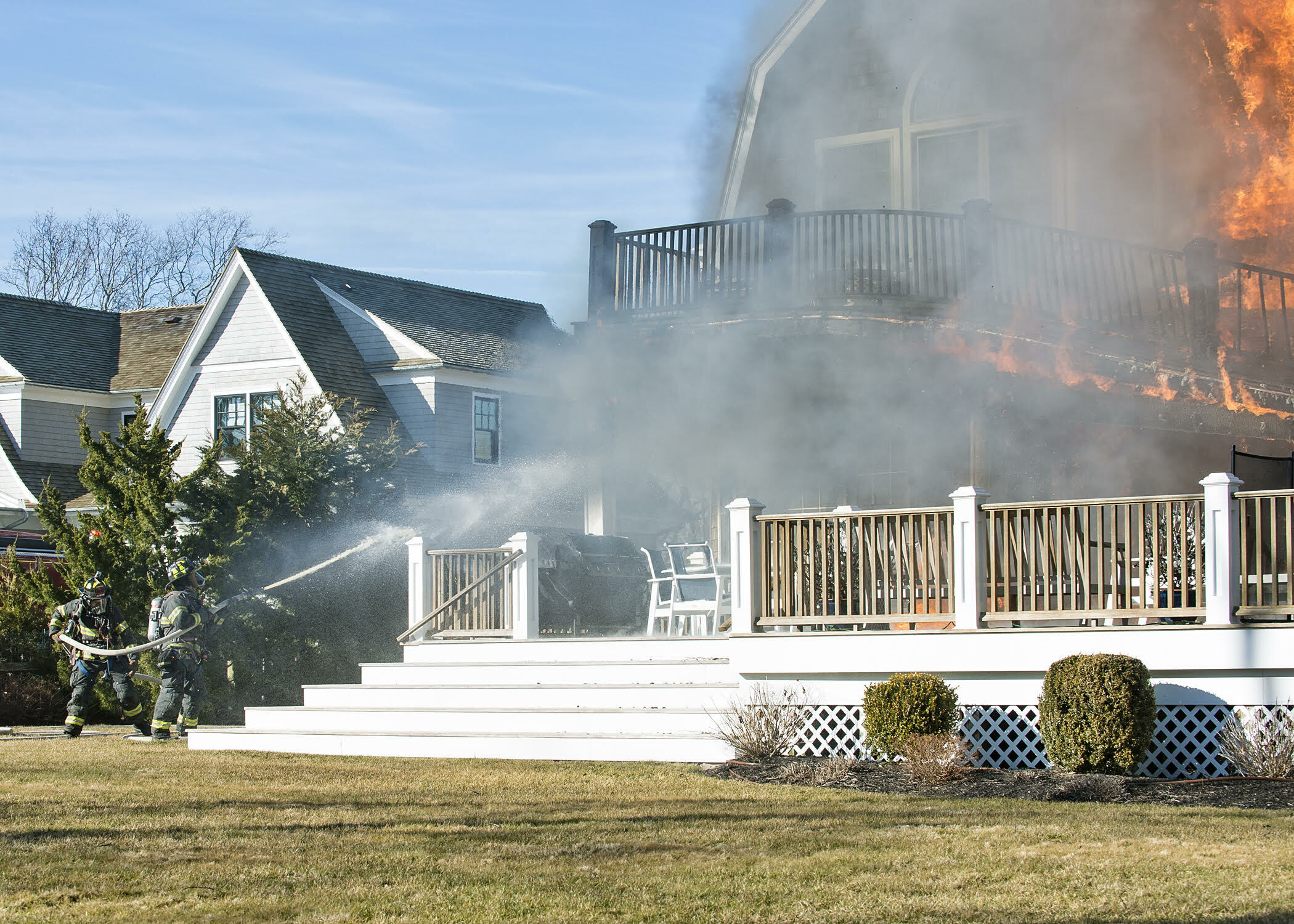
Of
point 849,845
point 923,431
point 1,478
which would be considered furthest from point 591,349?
point 1,478

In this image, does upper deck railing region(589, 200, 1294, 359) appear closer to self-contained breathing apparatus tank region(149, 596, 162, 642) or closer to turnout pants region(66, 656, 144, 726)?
self-contained breathing apparatus tank region(149, 596, 162, 642)

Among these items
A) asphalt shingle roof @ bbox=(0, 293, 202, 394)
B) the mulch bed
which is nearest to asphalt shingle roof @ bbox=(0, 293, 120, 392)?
asphalt shingle roof @ bbox=(0, 293, 202, 394)

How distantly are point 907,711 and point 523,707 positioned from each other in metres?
4.13

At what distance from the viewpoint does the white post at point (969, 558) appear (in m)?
11.3

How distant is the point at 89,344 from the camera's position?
3316 cm

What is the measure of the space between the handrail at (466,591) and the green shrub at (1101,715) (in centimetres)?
626

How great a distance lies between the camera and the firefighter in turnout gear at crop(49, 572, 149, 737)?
15.2 meters

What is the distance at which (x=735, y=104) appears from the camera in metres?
21.8

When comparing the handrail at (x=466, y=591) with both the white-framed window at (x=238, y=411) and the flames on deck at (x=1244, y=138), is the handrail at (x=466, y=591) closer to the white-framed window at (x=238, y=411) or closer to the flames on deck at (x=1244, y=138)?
the flames on deck at (x=1244, y=138)

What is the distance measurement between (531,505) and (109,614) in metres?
12.4

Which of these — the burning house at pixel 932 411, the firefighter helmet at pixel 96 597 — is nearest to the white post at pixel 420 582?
the burning house at pixel 932 411

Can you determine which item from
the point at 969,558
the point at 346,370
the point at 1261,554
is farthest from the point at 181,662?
the point at 346,370

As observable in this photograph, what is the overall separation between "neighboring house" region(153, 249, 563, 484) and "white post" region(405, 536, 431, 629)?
11.6 meters

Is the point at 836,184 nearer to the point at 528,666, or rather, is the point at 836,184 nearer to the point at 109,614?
the point at 528,666
